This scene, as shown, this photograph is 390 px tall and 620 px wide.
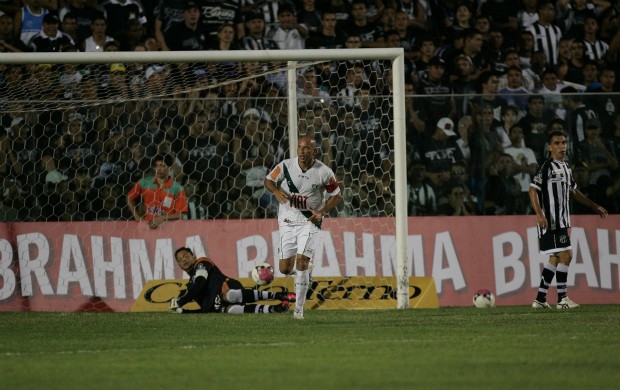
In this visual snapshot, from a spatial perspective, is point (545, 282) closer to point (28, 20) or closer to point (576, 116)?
point (576, 116)

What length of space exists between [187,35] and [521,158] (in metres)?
5.22

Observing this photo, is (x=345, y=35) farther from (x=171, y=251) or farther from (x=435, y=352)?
(x=435, y=352)

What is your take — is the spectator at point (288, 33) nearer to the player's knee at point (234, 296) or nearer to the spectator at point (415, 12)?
the spectator at point (415, 12)

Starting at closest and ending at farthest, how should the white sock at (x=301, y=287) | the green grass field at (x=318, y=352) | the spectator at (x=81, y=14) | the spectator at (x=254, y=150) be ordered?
1. the green grass field at (x=318, y=352)
2. the white sock at (x=301, y=287)
3. the spectator at (x=254, y=150)
4. the spectator at (x=81, y=14)

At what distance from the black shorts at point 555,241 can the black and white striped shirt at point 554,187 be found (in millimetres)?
64

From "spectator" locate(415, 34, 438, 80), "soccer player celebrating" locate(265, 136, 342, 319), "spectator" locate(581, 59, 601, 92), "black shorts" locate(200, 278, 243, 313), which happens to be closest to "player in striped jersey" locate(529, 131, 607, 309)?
"soccer player celebrating" locate(265, 136, 342, 319)

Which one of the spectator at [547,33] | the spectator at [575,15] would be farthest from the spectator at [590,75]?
the spectator at [575,15]

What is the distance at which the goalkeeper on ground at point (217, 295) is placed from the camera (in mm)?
13508

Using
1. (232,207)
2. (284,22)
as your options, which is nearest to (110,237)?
(232,207)

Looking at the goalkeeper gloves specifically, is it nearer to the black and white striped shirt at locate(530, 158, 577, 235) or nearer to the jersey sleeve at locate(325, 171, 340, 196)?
the jersey sleeve at locate(325, 171, 340, 196)

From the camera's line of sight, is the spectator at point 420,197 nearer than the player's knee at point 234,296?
No

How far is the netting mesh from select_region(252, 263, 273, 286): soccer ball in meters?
1.18

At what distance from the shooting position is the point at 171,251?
14422 millimetres

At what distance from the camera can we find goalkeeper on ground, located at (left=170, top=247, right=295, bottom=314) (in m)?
13.5
